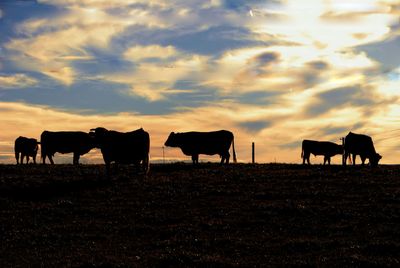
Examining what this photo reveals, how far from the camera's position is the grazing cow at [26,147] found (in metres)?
57.5

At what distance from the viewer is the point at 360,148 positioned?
51281 mm

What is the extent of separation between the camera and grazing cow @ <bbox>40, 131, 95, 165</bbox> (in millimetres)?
52875

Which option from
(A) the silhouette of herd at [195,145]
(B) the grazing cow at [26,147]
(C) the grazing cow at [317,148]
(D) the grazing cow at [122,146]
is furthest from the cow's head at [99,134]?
(C) the grazing cow at [317,148]

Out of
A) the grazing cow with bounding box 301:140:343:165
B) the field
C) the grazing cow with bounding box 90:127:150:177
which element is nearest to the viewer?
the field

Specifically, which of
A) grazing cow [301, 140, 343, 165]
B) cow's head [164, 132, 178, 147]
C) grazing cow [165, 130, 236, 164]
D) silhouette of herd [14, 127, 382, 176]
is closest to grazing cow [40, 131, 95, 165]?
silhouette of herd [14, 127, 382, 176]

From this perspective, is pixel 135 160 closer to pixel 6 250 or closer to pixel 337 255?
pixel 6 250

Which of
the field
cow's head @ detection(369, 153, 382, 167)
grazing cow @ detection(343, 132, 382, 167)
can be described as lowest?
the field

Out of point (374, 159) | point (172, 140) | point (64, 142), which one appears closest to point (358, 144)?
point (374, 159)

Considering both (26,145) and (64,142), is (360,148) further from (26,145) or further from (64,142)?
(26,145)

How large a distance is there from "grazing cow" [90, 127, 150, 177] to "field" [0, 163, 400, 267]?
128 centimetres

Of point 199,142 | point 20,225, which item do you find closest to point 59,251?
point 20,225

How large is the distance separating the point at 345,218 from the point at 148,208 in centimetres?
906

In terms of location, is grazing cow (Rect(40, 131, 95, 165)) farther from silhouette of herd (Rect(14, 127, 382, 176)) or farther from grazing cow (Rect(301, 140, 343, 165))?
grazing cow (Rect(301, 140, 343, 165))

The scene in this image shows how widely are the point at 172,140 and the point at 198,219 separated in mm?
26976
